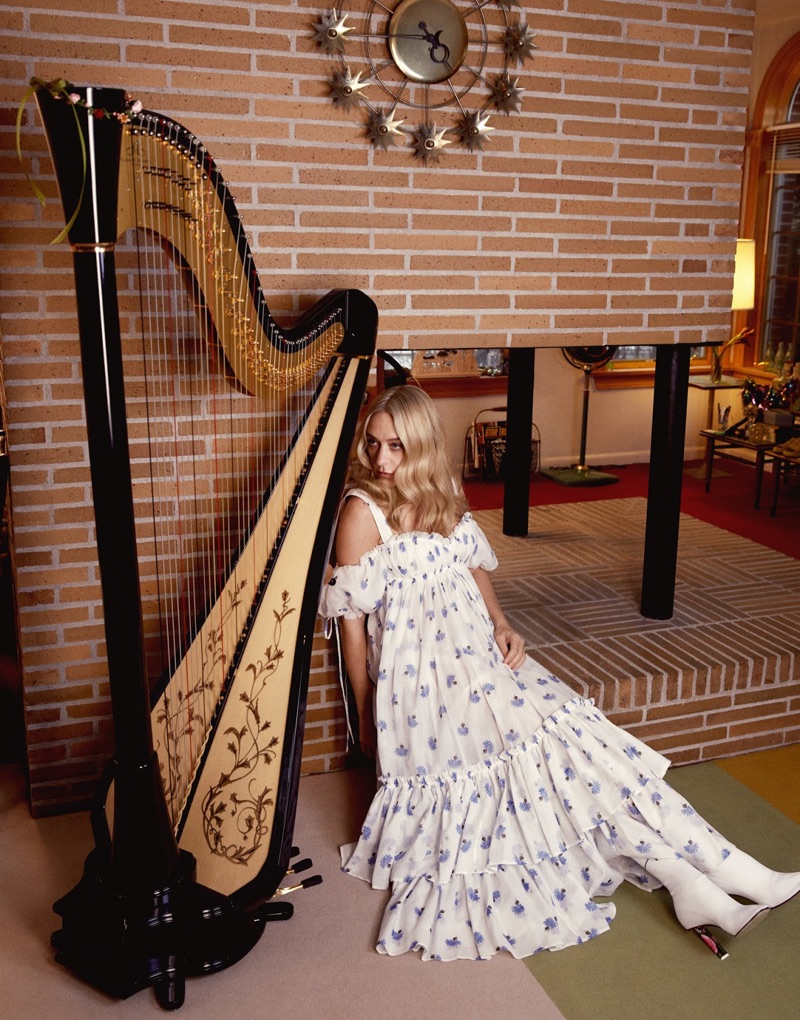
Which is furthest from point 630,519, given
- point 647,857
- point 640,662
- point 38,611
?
point 38,611

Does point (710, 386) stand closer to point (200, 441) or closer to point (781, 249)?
point (781, 249)

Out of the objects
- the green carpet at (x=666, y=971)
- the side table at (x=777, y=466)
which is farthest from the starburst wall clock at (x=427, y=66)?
the side table at (x=777, y=466)

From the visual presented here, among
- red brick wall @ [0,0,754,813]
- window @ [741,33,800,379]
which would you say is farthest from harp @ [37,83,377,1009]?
window @ [741,33,800,379]

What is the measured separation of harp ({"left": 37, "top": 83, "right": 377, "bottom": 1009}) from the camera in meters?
1.57

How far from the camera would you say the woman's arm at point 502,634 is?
272cm

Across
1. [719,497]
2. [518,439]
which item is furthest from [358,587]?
[719,497]

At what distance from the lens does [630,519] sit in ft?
16.5

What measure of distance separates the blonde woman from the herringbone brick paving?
1.93 feet

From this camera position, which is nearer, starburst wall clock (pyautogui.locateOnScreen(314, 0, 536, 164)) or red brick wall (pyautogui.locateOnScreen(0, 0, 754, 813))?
red brick wall (pyautogui.locateOnScreen(0, 0, 754, 813))

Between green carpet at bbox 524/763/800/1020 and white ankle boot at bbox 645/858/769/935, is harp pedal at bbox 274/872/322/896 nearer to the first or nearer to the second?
green carpet at bbox 524/763/800/1020

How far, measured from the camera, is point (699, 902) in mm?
2375

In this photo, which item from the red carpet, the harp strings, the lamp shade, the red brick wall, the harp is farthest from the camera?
the lamp shade

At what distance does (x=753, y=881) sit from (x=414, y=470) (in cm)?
129

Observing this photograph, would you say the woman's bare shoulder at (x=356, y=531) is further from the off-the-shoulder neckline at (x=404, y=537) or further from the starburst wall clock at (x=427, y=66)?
the starburst wall clock at (x=427, y=66)
